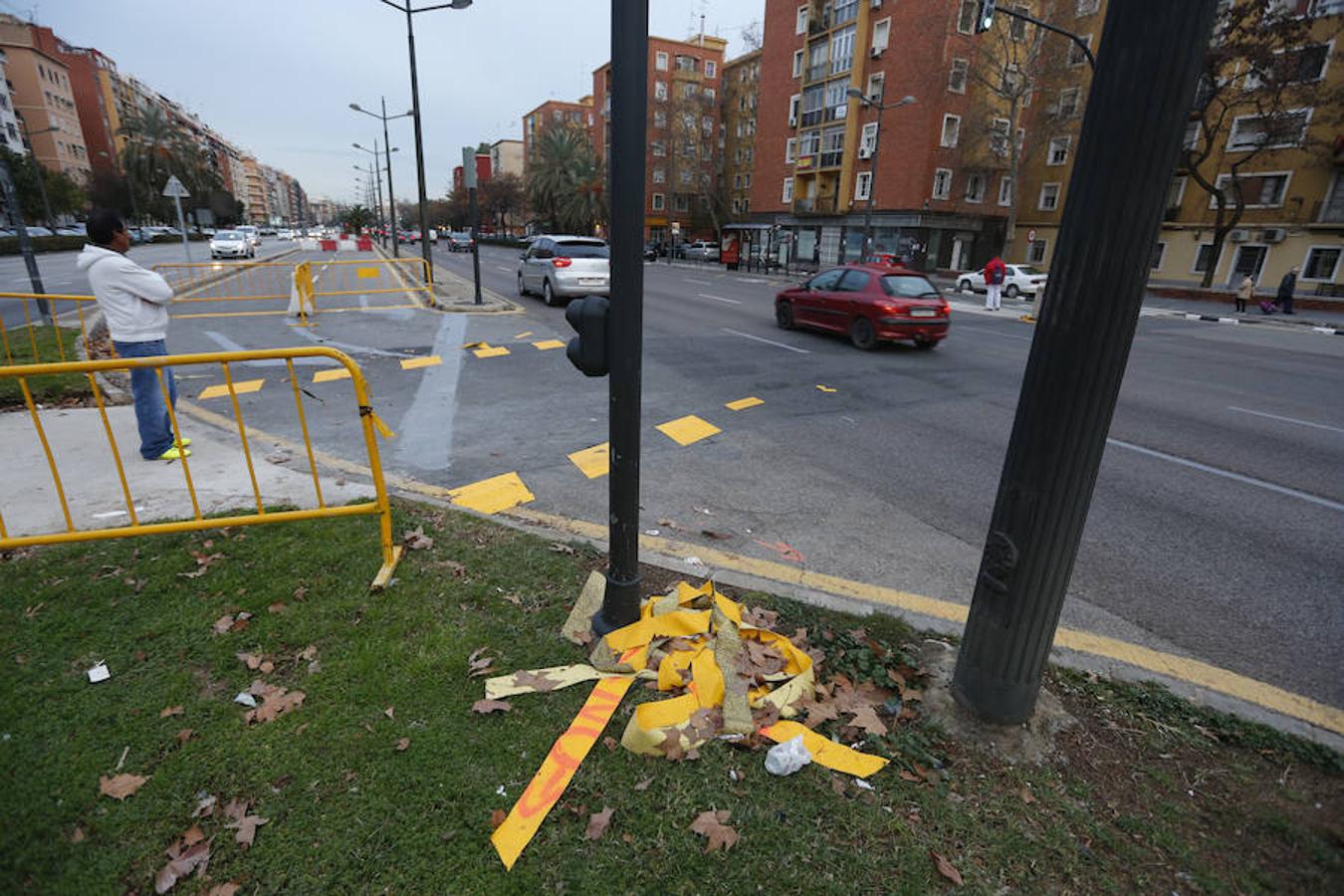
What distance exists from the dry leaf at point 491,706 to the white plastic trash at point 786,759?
3.63ft

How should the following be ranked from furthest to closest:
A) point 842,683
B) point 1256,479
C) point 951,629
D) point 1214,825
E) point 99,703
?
point 1256,479, point 951,629, point 842,683, point 99,703, point 1214,825

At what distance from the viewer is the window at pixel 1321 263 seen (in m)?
30.8

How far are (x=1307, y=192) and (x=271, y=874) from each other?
44.7m

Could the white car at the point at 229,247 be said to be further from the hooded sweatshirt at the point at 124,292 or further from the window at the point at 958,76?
the window at the point at 958,76

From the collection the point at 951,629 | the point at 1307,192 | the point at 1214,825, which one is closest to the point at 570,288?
the point at 951,629

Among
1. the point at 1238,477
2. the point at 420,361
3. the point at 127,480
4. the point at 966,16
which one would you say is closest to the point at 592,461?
the point at 127,480

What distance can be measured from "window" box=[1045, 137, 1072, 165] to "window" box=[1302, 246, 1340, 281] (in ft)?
47.5

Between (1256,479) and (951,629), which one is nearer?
(951,629)

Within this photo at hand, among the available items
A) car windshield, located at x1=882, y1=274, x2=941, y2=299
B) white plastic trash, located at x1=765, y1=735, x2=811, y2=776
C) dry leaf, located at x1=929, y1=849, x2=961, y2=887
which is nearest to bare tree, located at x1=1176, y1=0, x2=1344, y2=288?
car windshield, located at x1=882, y1=274, x2=941, y2=299

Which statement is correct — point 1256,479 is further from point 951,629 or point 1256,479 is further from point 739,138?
point 739,138

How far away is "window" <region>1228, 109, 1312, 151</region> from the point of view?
27.3 metres

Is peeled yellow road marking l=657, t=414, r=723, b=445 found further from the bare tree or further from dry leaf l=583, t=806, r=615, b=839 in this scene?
the bare tree

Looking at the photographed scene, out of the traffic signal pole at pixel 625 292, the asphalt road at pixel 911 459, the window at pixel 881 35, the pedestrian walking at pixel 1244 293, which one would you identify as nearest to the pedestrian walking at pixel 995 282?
the pedestrian walking at pixel 1244 293

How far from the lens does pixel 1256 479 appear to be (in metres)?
6.20
